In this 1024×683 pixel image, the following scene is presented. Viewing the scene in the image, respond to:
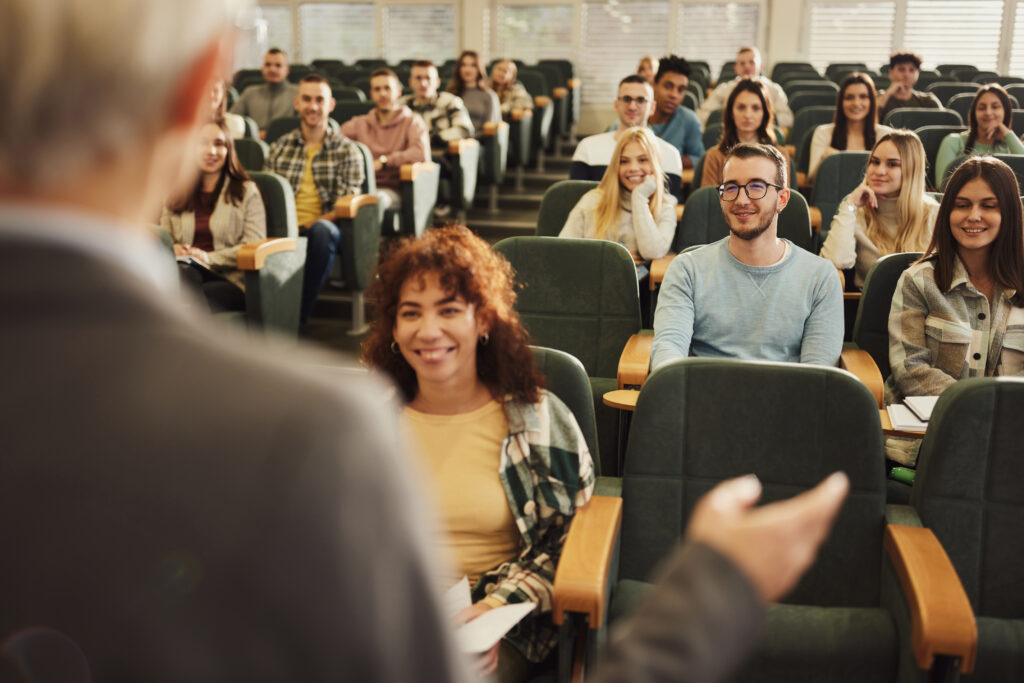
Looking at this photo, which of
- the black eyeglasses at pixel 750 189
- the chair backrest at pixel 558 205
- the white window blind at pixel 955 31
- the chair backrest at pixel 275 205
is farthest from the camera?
the white window blind at pixel 955 31

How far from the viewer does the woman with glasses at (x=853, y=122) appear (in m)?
4.35

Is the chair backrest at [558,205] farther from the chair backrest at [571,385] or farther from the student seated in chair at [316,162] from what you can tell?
the chair backrest at [571,385]

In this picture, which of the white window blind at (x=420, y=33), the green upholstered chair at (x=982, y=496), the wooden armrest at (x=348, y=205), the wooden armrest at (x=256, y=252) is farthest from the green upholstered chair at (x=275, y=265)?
the white window blind at (x=420, y=33)

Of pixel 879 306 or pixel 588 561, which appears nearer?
pixel 588 561

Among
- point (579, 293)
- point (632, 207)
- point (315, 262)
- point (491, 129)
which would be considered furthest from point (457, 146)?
point (579, 293)

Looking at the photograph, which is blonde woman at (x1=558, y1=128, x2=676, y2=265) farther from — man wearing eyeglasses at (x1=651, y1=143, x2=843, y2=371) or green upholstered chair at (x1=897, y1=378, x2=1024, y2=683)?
green upholstered chair at (x1=897, y1=378, x2=1024, y2=683)

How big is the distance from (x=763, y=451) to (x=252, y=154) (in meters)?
3.42

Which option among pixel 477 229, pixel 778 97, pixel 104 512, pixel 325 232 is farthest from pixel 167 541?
pixel 778 97

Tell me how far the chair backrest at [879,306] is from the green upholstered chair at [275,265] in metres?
1.94

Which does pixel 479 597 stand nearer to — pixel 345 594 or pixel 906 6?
pixel 345 594

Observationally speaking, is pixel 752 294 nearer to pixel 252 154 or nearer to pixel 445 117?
pixel 252 154

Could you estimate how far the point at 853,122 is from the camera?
440 cm

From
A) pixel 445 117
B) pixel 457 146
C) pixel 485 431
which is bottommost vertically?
pixel 485 431

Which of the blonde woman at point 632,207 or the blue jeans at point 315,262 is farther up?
the blonde woman at point 632,207
